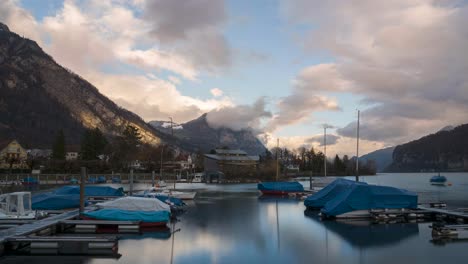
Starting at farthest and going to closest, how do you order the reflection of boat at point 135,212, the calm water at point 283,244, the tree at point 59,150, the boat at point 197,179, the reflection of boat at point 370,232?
the boat at point 197,179 → the tree at point 59,150 → the reflection of boat at point 135,212 → the reflection of boat at point 370,232 → the calm water at point 283,244

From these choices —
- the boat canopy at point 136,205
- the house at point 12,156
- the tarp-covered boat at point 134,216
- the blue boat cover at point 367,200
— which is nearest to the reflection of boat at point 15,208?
the tarp-covered boat at point 134,216

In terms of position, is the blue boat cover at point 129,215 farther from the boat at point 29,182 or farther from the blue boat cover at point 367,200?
the boat at point 29,182

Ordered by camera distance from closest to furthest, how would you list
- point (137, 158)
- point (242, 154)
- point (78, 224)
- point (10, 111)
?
point (78, 224) < point (137, 158) < point (242, 154) < point (10, 111)

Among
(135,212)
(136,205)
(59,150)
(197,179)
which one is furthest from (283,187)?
(59,150)

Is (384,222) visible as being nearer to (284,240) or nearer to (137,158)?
(284,240)

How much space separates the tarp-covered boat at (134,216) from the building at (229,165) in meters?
95.1

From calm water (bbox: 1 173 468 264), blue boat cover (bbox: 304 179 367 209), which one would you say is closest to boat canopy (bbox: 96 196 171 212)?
calm water (bbox: 1 173 468 264)

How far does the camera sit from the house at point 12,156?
114m

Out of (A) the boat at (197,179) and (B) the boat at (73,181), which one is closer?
(B) the boat at (73,181)

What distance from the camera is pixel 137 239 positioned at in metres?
25.0

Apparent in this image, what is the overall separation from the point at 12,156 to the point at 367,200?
4377 inches

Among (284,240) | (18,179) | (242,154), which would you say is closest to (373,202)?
(284,240)

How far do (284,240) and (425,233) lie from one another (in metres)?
10.2

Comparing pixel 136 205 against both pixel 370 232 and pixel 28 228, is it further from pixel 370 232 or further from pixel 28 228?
pixel 370 232
